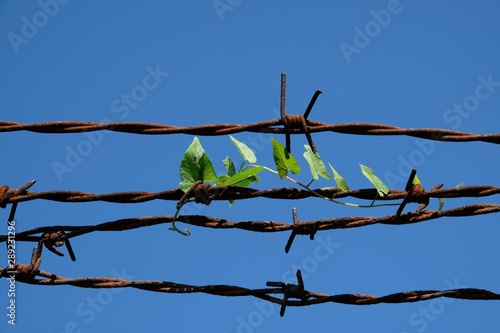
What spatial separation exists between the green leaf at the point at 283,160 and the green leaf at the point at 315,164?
45 mm

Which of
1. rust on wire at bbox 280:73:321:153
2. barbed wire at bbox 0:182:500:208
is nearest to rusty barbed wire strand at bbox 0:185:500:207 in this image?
barbed wire at bbox 0:182:500:208

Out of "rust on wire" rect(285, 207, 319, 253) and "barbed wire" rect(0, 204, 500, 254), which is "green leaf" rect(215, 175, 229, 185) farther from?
"rust on wire" rect(285, 207, 319, 253)

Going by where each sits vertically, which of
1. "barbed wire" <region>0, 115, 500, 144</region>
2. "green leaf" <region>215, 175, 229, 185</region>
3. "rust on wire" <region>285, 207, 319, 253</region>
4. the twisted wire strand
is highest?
"barbed wire" <region>0, 115, 500, 144</region>

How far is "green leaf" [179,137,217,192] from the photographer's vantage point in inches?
71.9

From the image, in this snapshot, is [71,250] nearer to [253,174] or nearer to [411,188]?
[253,174]

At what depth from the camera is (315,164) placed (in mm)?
1803

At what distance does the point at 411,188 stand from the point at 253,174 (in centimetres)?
45

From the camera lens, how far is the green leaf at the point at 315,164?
5.90ft

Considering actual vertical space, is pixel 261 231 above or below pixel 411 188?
below

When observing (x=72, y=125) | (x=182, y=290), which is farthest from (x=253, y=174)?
(x=72, y=125)

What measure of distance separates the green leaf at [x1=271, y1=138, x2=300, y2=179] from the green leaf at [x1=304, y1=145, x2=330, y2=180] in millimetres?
45

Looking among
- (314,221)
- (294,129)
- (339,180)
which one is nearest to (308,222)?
(314,221)

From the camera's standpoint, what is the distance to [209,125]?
185 cm

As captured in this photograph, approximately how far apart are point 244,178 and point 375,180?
0.38m
